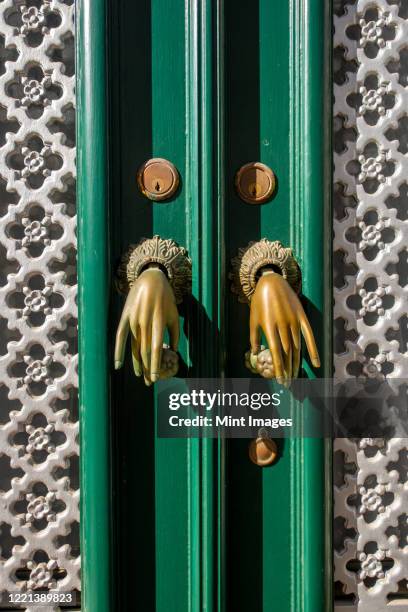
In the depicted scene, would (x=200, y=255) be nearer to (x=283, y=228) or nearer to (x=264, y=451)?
(x=283, y=228)

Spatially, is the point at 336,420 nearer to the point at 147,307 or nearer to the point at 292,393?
the point at 292,393

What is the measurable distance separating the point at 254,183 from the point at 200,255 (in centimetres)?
15

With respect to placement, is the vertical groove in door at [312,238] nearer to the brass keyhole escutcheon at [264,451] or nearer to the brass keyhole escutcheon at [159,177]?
the brass keyhole escutcheon at [264,451]

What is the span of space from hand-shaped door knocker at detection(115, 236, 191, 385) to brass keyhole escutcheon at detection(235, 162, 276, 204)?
140 millimetres

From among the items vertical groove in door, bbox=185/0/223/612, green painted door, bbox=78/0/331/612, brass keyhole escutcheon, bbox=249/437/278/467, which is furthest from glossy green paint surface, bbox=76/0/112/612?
brass keyhole escutcheon, bbox=249/437/278/467

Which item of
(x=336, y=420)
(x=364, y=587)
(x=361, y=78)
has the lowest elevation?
(x=364, y=587)

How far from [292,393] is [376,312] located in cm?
20

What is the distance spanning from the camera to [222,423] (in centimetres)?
73

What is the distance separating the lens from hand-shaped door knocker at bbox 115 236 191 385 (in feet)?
2.06

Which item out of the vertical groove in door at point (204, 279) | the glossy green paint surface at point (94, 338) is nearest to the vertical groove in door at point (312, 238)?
the vertical groove in door at point (204, 279)

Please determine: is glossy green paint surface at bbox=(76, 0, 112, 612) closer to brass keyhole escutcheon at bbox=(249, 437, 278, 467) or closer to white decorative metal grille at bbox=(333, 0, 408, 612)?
brass keyhole escutcheon at bbox=(249, 437, 278, 467)

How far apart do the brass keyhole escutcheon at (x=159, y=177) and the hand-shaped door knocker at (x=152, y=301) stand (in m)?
0.07

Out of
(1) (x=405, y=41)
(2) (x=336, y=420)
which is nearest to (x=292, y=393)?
(2) (x=336, y=420)

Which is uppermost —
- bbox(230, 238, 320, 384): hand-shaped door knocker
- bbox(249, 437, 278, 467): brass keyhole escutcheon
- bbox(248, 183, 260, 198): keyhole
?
bbox(248, 183, 260, 198): keyhole
